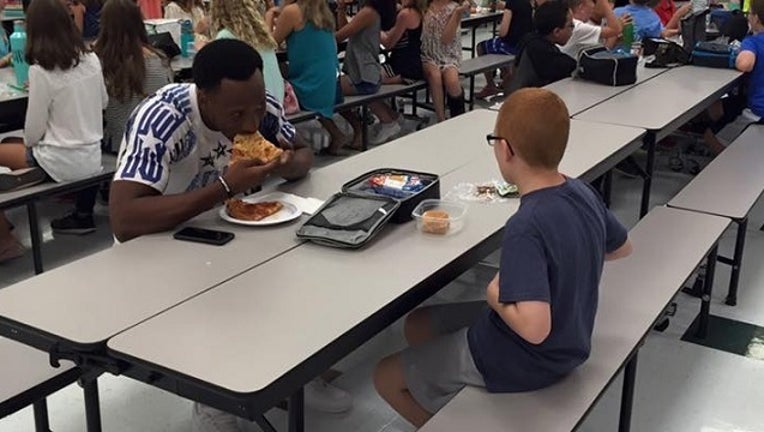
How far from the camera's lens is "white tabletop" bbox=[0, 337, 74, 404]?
2.07m

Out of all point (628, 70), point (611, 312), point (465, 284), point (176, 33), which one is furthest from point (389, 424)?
point (176, 33)

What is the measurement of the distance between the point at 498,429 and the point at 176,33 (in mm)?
4349

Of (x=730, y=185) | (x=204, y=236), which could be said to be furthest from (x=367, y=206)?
(x=730, y=185)

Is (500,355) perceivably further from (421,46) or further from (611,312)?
(421,46)

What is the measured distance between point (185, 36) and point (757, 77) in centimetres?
356

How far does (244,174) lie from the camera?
2277 mm

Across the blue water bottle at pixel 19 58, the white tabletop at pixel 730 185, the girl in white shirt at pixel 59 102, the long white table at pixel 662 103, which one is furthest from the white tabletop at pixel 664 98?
the blue water bottle at pixel 19 58

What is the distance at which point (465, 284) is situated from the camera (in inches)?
148

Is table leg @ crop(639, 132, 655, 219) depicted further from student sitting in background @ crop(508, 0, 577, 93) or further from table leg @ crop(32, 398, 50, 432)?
table leg @ crop(32, 398, 50, 432)

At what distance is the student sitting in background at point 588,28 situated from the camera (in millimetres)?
5371

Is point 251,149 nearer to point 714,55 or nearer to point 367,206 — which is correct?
point 367,206

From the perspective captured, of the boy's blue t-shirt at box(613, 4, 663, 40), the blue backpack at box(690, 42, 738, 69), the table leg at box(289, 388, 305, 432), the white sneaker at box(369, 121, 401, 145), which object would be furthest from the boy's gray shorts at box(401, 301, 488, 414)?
the boy's blue t-shirt at box(613, 4, 663, 40)

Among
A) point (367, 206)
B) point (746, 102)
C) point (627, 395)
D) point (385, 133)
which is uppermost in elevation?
point (367, 206)

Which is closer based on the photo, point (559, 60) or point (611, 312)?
point (611, 312)
